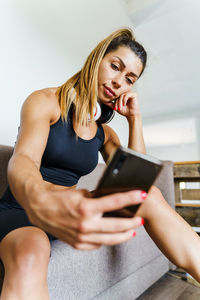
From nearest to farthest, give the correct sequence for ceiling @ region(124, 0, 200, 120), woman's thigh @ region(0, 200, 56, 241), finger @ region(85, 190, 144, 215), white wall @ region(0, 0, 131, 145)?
1. finger @ region(85, 190, 144, 215)
2. woman's thigh @ region(0, 200, 56, 241)
3. white wall @ region(0, 0, 131, 145)
4. ceiling @ region(124, 0, 200, 120)

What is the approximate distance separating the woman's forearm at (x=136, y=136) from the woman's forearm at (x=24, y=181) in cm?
58

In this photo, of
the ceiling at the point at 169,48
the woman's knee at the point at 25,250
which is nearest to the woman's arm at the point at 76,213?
the woman's knee at the point at 25,250

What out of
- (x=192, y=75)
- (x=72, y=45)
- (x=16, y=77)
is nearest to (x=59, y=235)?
(x=16, y=77)

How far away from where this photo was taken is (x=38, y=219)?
1.18 ft

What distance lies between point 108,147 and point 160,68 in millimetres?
3842

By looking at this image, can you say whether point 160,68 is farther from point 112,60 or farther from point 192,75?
point 112,60

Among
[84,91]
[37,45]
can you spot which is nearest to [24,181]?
[84,91]

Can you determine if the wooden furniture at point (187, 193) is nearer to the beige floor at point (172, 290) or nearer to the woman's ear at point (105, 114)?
the beige floor at point (172, 290)

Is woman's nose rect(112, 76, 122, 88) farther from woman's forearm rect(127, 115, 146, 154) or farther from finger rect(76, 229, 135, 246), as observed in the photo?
finger rect(76, 229, 135, 246)

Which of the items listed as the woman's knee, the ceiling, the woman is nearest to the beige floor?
the woman

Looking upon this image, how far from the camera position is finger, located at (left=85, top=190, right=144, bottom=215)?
31 centimetres

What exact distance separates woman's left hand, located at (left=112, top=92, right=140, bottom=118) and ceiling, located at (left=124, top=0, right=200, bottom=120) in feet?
8.13

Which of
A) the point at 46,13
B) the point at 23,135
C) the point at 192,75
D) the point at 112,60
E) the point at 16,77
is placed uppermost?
the point at 46,13

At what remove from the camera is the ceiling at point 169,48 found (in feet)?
9.87
